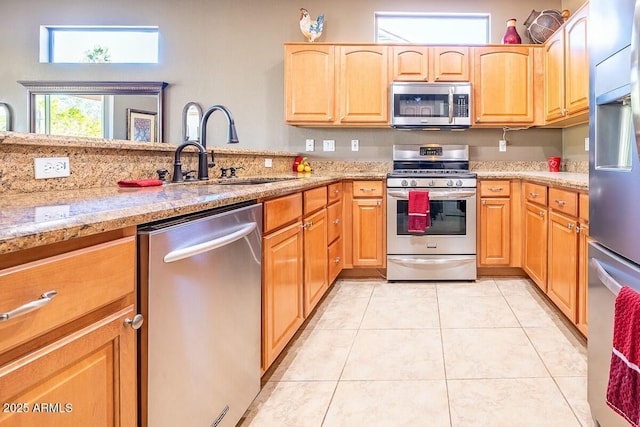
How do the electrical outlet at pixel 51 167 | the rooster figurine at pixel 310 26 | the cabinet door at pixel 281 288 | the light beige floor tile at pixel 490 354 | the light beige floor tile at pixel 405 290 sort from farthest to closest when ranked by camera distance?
the rooster figurine at pixel 310 26
the light beige floor tile at pixel 405 290
the light beige floor tile at pixel 490 354
the cabinet door at pixel 281 288
the electrical outlet at pixel 51 167

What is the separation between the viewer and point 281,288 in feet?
6.08

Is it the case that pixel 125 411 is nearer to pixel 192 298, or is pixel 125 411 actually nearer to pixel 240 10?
pixel 192 298

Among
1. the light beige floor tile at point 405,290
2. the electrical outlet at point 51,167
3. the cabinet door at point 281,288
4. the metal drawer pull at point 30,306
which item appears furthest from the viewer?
the light beige floor tile at point 405,290

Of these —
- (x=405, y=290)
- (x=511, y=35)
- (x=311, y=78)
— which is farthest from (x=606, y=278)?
(x=511, y=35)

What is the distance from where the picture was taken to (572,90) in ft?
9.84

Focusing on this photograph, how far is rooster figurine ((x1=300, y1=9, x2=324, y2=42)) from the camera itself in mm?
3822

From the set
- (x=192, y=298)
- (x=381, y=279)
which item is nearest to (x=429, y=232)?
(x=381, y=279)

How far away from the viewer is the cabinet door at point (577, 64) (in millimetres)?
2779

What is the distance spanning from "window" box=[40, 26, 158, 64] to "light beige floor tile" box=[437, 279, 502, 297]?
145 inches

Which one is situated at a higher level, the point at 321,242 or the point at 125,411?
the point at 321,242

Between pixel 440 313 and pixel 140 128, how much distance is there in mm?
3497

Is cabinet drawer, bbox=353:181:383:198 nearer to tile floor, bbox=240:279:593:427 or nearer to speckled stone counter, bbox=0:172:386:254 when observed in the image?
tile floor, bbox=240:279:593:427

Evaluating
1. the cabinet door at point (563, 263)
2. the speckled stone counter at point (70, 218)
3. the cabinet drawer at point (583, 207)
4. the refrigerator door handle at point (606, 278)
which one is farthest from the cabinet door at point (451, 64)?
the speckled stone counter at point (70, 218)

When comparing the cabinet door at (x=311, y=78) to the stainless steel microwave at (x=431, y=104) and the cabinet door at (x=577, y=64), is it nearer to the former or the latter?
the stainless steel microwave at (x=431, y=104)
